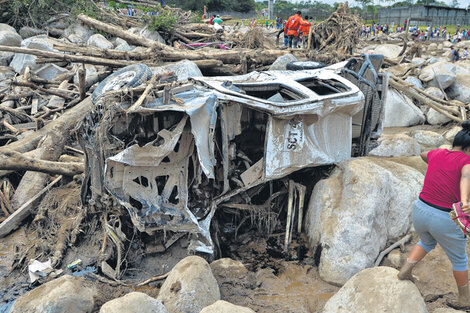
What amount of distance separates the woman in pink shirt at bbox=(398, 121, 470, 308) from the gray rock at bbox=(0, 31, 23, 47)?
563 inches

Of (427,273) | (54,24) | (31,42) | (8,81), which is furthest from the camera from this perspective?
(54,24)

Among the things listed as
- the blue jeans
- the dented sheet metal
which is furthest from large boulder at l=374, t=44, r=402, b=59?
the blue jeans

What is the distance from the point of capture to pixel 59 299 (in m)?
4.16

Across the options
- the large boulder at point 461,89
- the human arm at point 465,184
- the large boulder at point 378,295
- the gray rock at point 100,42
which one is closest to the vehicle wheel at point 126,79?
the large boulder at point 378,295

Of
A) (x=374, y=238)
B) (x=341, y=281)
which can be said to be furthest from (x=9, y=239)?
(x=374, y=238)

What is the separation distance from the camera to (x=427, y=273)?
5180 mm

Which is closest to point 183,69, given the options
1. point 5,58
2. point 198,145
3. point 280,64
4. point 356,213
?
point 280,64

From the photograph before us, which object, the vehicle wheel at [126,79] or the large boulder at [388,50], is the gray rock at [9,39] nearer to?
the vehicle wheel at [126,79]

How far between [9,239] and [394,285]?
18.8 ft

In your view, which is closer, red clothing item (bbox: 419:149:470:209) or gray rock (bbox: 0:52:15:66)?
red clothing item (bbox: 419:149:470:209)

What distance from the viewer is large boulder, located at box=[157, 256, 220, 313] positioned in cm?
445

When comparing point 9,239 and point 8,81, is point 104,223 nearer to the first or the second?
point 9,239

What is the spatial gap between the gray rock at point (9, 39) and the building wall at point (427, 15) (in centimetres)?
3791

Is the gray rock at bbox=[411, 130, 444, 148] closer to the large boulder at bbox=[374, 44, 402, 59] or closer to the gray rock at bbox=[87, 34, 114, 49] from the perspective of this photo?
the large boulder at bbox=[374, 44, 402, 59]
